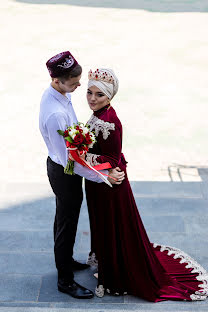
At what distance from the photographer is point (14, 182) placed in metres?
6.01

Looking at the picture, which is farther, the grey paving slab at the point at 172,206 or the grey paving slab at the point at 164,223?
the grey paving slab at the point at 172,206

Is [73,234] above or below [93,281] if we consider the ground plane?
above

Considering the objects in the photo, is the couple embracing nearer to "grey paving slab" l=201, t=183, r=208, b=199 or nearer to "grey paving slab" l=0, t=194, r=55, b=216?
"grey paving slab" l=0, t=194, r=55, b=216

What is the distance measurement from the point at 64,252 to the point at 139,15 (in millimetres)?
12800

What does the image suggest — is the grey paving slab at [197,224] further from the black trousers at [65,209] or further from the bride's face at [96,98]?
the bride's face at [96,98]

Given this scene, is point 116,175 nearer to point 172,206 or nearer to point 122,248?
point 122,248

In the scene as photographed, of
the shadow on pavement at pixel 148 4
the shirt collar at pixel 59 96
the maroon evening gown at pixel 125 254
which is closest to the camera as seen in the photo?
the shirt collar at pixel 59 96

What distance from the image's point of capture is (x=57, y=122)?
329 centimetres

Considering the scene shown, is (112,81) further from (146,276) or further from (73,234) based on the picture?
(146,276)

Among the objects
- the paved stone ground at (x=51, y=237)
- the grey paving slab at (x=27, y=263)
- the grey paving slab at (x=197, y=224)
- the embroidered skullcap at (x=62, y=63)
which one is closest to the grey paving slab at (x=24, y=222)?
the paved stone ground at (x=51, y=237)

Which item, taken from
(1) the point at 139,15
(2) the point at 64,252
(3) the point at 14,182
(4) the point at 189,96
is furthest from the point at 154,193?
(1) the point at 139,15

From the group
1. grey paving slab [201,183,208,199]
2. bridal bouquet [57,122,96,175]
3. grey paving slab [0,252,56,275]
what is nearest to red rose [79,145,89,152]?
bridal bouquet [57,122,96,175]

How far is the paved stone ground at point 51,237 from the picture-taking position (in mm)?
3727

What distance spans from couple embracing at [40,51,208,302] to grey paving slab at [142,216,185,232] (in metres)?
0.78
